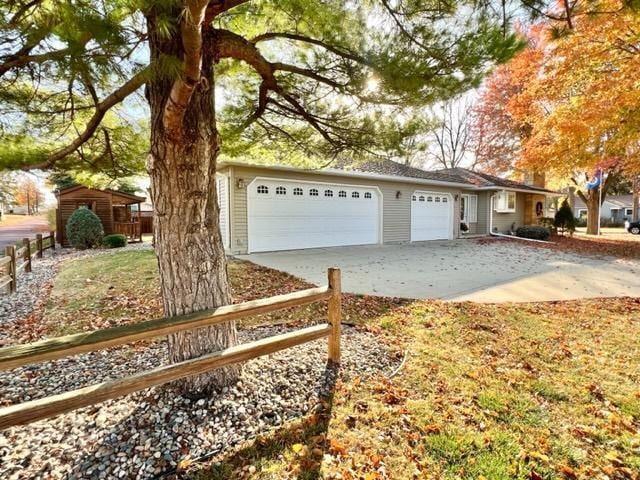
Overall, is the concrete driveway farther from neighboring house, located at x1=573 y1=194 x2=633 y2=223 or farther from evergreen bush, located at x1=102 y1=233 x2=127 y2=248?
neighboring house, located at x1=573 y1=194 x2=633 y2=223

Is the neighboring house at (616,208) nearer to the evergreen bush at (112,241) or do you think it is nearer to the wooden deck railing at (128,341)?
the evergreen bush at (112,241)

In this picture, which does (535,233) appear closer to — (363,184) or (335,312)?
(363,184)

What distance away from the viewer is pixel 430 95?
3.69 metres

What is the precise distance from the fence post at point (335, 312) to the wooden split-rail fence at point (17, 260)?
6.52m

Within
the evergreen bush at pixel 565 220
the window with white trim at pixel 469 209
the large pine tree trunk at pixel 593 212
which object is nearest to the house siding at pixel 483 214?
the window with white trim at pixel 469 209

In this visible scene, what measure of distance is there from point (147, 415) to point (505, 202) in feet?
65.6

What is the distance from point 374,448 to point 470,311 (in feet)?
11.0

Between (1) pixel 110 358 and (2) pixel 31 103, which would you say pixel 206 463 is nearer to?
(1) pixel 110 358

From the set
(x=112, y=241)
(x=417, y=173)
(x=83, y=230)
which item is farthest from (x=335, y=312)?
(x=417, y=173)

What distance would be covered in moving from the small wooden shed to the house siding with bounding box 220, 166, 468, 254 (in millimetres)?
8044

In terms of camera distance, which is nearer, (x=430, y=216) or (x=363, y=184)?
(x=363, y=184)

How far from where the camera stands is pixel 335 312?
3195mm

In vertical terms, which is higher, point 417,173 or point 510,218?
point 417,173

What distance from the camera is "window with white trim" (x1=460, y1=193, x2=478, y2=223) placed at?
58.8ft
